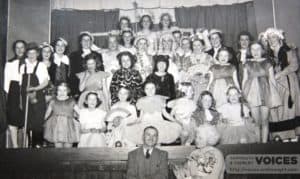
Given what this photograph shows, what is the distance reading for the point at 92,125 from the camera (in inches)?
296

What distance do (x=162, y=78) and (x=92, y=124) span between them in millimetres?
1383

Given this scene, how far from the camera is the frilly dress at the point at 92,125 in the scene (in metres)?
7.44

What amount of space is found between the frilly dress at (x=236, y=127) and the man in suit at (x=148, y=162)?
3.46 feet

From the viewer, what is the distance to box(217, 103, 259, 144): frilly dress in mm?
7387

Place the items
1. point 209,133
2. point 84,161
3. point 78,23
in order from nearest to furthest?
point 84,161 < point 209,133 < point 78,23

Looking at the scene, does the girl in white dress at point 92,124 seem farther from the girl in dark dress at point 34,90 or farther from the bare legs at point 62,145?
the girl in dark dress at point 34,90

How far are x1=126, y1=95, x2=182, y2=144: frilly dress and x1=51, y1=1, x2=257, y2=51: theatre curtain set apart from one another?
1316 millimetres

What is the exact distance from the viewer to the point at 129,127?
7.52m

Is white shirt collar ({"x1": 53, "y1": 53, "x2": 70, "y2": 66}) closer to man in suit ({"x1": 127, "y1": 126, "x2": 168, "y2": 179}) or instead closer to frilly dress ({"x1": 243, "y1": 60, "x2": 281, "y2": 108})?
man in suit ({"x1": 127, "y1": 126, "x2": 168, "y2": 179})

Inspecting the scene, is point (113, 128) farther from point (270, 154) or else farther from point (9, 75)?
point (270, 154)

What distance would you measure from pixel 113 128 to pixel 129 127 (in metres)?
0.26

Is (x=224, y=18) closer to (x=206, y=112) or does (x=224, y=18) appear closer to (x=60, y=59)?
(x=206, y=112)

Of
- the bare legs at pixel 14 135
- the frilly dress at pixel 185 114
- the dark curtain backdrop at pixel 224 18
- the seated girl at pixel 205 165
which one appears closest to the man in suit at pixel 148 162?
the frilly dress at pixel 185 114

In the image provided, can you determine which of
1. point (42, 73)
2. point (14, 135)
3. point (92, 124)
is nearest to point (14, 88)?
point (42, 73)
